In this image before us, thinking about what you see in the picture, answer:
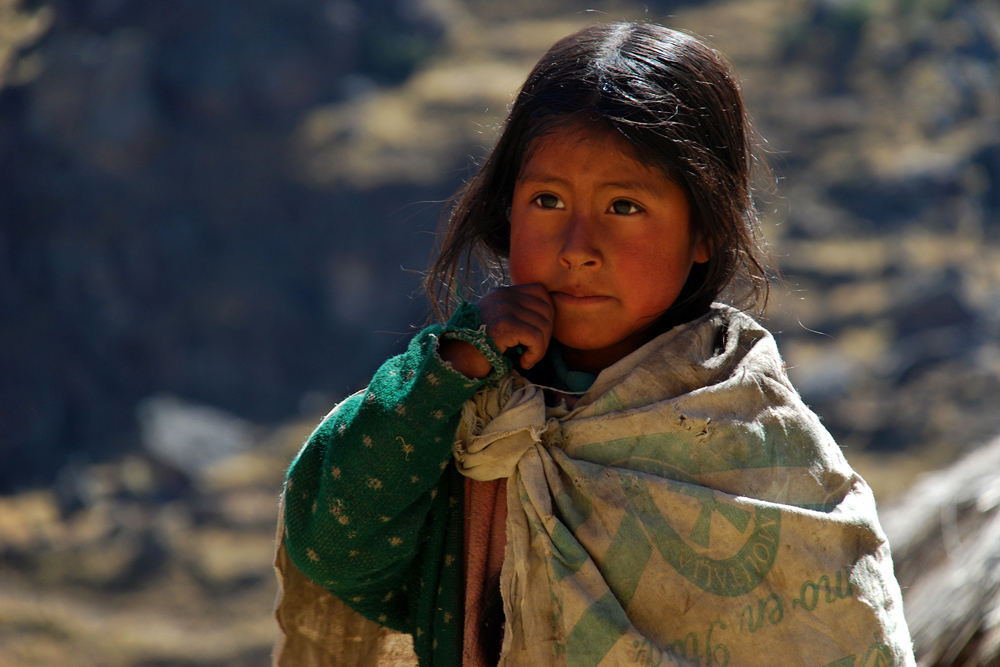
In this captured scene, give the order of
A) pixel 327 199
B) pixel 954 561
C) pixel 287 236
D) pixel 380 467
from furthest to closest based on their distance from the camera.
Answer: pixel 327 199 < pixel 287 236 < pixel 954 561 < pixel 380 467

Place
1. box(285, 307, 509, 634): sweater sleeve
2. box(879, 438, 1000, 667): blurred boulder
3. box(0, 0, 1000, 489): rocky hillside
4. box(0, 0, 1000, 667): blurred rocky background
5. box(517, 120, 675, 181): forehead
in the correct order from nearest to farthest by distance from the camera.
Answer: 1. box(285, 307, 509, 634): sweater sleeve
2. box(517, 120, 675, 181): forehead
3. box(879, 438, 1000, 667): blurred boulder
4. box(0, 0, 1000, 667): blurred rocky background
5. box(0, 0, 1000, 489): rocky hillside

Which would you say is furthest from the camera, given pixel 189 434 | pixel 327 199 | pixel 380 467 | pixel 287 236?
pixel 327 199

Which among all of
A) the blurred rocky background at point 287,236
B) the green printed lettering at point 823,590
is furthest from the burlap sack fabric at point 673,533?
the blurred rocky background at point 287,236

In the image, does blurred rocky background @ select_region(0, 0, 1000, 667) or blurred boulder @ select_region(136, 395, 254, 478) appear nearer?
blurred rocky background @ select_region(0, 0, 1000, 667)

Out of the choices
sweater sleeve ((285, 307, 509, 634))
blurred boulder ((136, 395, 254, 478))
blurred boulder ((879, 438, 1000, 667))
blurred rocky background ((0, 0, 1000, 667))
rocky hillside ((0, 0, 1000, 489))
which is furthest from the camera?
rocky hillside ((0, 0, 1000, 489))

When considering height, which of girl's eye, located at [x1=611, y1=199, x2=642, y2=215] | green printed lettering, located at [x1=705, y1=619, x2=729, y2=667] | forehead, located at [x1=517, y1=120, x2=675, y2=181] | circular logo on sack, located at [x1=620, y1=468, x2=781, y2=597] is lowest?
green printed lettering, located at [x1=705, y1=619, x2=729, y2=667]

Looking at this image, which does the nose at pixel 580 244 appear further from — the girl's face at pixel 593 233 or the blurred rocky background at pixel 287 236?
the blurred rocky background at pixel 287 236

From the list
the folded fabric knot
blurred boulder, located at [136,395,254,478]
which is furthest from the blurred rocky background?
the folded fabric knot

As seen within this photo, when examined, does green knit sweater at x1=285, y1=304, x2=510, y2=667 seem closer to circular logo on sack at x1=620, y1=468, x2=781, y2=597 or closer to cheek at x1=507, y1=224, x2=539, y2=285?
cheek at x1=507, y1=224, x2=539, y2=285

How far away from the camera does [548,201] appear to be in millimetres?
1339

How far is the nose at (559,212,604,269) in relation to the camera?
128cm

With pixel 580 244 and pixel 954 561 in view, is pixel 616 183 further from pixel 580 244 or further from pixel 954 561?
pixel 954 561

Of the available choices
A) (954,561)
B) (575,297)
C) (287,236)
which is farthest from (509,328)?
(287,236)

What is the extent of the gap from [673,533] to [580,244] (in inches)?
15.2
